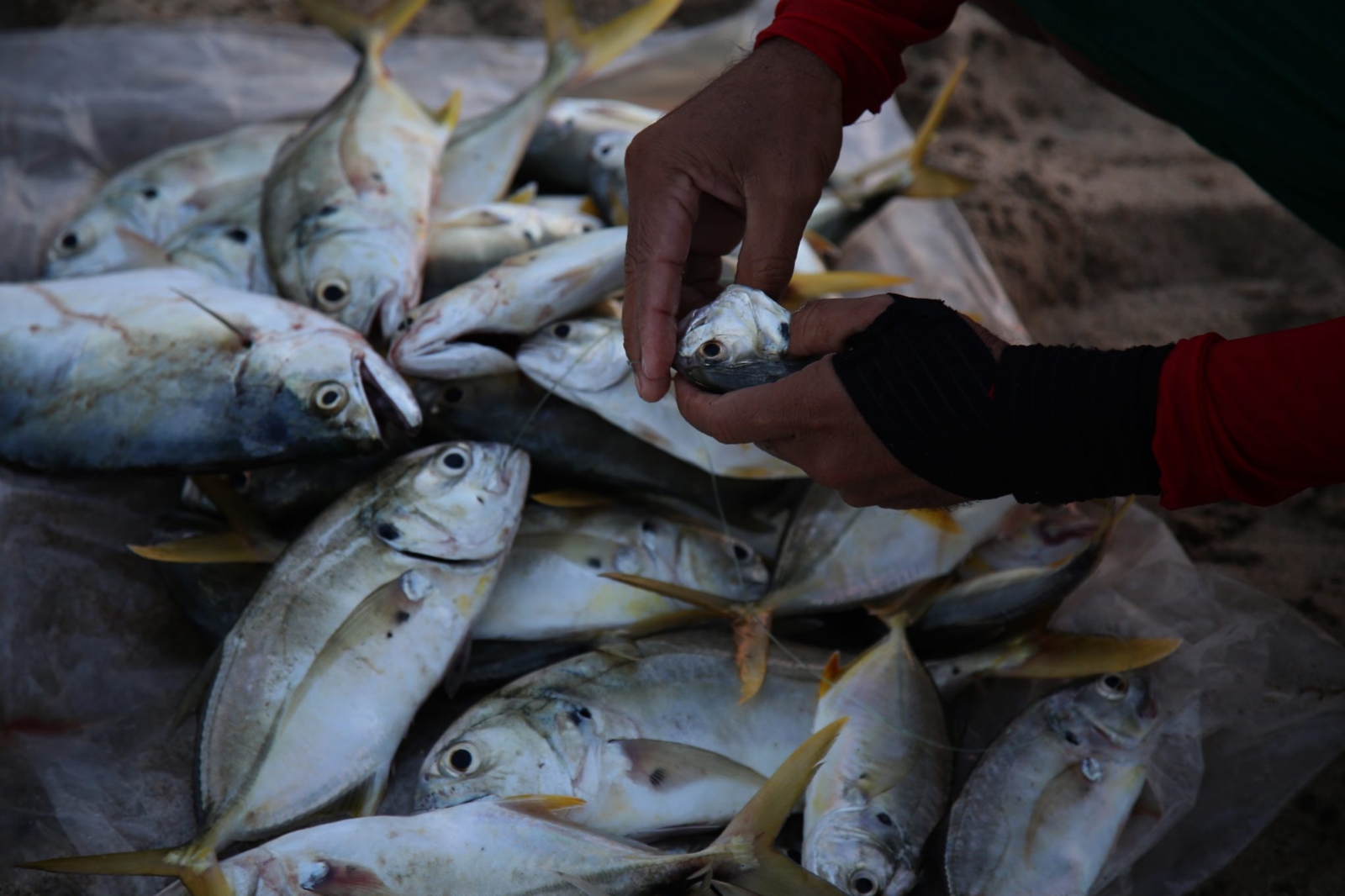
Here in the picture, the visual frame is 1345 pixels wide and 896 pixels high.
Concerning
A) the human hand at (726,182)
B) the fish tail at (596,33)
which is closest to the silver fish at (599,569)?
the human hand at (726,182)

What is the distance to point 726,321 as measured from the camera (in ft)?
4.15

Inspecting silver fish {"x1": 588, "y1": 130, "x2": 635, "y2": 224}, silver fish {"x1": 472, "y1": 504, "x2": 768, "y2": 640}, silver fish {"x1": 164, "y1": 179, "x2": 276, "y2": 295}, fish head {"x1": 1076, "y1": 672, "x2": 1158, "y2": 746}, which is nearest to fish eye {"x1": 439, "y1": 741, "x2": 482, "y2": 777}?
silver fish {"x1": 472, "y1": 504, "x2": 768, "y2": 640}

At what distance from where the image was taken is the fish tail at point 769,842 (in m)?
1.33

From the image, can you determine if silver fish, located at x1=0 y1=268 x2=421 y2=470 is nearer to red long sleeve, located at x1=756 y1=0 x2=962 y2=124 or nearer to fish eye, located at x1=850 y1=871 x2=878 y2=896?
red long sleeve, located at x1=756 y1=0 x2=962 y2=124

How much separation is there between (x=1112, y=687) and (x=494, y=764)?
1.00 m

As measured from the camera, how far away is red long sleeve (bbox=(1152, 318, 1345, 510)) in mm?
1032

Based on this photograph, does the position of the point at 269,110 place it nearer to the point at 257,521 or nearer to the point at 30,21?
the point at 30,21

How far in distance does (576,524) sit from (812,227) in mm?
1075

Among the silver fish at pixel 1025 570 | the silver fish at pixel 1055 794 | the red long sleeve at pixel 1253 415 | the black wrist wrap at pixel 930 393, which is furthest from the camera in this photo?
the silver fish at pixel 1025 570

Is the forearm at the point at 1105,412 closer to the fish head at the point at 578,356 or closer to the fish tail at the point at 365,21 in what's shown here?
the fish head at the point at 578,356

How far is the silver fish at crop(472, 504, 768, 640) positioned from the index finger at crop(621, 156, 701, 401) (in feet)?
1.70

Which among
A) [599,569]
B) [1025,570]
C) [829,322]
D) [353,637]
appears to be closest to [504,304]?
[599,569]

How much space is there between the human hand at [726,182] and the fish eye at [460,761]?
1.98 feet

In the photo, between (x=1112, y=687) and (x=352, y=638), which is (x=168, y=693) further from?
(x=1112, y=687)
